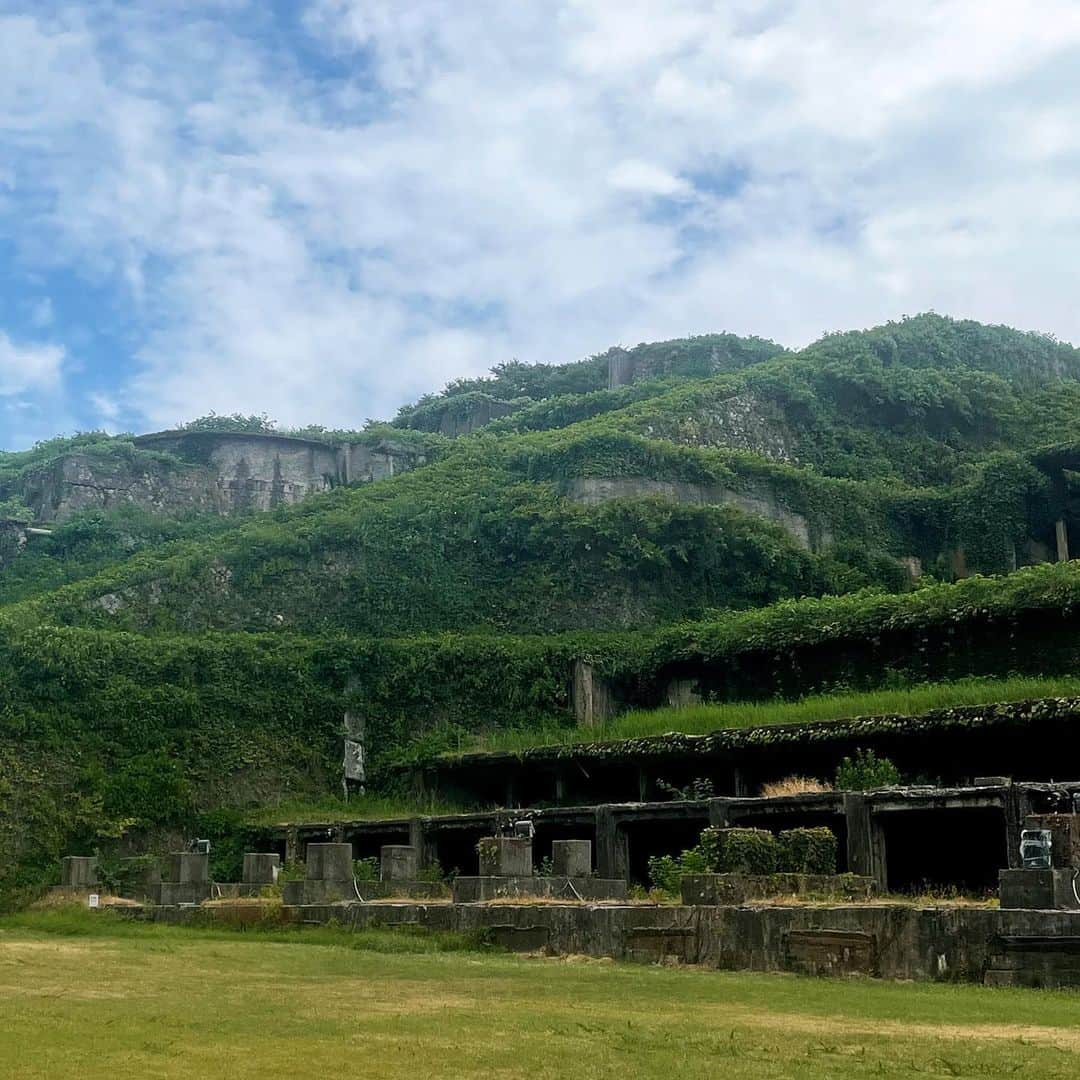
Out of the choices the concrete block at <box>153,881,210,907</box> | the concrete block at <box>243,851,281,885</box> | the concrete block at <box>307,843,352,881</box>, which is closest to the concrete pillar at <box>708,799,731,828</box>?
the concrete block at <box>307,843,352,881</box>

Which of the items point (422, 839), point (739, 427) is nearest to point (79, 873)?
point (422, 839)

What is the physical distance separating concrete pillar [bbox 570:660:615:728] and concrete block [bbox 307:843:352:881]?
54.2 feet

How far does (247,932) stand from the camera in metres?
19.9

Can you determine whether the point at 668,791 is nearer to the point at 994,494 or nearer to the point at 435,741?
the point at 435,741

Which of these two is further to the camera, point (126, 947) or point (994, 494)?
point (994, 494)

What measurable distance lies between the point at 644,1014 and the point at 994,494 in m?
39.1

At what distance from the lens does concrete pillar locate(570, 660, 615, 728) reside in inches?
1469

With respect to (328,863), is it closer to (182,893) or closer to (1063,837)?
(182,893)

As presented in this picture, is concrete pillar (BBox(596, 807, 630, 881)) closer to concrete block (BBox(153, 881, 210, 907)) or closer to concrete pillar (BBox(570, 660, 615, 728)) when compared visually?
concrete block (BBox(153, 881, 210, 907))

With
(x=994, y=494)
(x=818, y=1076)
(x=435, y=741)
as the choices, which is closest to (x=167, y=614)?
(x=435, y=741)

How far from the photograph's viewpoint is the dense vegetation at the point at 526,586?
1276 inches

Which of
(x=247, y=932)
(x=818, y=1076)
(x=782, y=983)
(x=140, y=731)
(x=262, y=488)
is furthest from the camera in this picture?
(x=262, y=488)

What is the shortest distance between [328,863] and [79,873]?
944 centimetres

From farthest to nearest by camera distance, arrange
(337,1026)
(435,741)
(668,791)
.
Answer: (435,741) < (668,791) < (337,1026)
